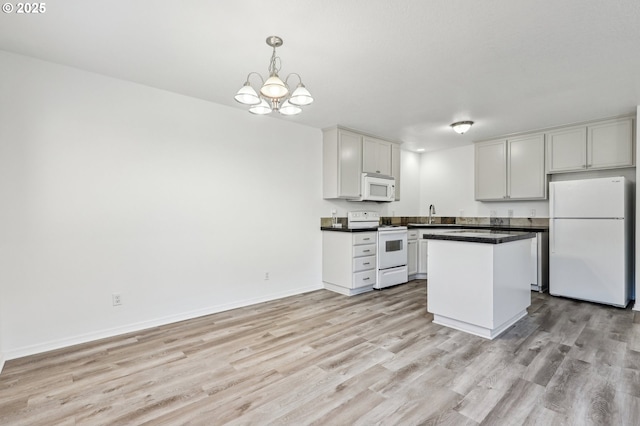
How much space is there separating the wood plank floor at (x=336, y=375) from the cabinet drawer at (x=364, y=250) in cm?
116

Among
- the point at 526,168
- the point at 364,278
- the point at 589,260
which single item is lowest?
the point at 364,278

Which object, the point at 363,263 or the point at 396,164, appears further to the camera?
the point at 396,164

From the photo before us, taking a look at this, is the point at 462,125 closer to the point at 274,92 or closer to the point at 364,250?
the point at 364,250

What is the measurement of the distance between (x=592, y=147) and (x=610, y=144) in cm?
18

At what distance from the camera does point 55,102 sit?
2654mm

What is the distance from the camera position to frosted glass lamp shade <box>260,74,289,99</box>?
2051 millimetres

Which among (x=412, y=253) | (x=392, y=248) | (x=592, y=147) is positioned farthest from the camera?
(x=412, y=253)

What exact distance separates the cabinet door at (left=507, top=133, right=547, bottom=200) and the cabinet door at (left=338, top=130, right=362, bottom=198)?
2.46m

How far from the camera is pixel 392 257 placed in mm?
4742

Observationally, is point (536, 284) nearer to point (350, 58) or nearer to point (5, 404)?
point (350, 58)

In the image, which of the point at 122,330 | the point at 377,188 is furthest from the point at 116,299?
the point at 377,188

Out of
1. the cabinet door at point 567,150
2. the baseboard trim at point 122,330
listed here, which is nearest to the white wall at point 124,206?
the baseboard trim at point 122,330

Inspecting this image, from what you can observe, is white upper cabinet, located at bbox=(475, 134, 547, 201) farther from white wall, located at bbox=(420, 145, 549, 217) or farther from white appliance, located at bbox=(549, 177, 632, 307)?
white appliance, located at bbox=(549, 177, 632, 307)

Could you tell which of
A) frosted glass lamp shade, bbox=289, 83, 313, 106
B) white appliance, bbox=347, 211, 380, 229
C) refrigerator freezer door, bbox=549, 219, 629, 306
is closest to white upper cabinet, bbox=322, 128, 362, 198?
white appliance, bbox=347, 211, 380, 229
